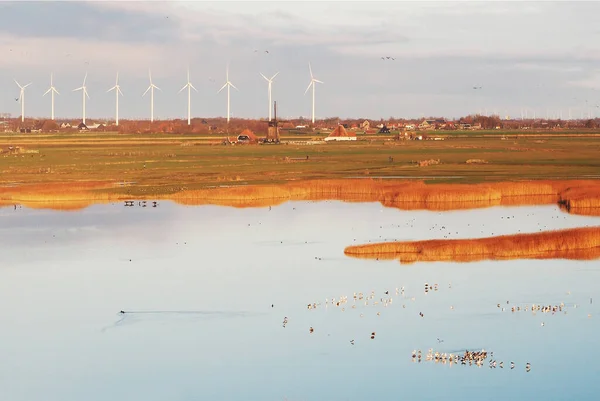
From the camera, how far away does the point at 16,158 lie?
124625mm

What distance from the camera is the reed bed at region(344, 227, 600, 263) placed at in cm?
4806

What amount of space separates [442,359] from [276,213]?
126ft

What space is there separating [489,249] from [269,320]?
60.3 feet

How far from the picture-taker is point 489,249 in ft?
162

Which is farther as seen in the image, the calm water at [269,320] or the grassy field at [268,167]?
the grassy field at [268,167]

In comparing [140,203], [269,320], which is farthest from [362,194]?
[269,320]

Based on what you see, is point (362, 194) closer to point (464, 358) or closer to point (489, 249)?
point (489, 249)

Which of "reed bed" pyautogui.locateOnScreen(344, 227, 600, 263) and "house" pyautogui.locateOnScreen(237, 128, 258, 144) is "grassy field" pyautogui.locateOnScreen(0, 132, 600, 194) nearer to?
"reed bed" pyautogui.locateOnScreen(344, 227, 600, 263)

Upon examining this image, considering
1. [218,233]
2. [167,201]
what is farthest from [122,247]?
[167,201]

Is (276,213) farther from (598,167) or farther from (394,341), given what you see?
(598,167)

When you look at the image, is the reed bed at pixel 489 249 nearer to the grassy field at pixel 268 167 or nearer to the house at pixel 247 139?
the grassy field at pixel 268 167

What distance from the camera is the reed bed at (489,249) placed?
48.1 meters

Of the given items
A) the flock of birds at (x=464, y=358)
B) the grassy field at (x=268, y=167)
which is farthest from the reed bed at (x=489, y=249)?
the grassy field at (x=268, y=167)

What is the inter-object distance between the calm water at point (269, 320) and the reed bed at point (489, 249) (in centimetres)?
152
